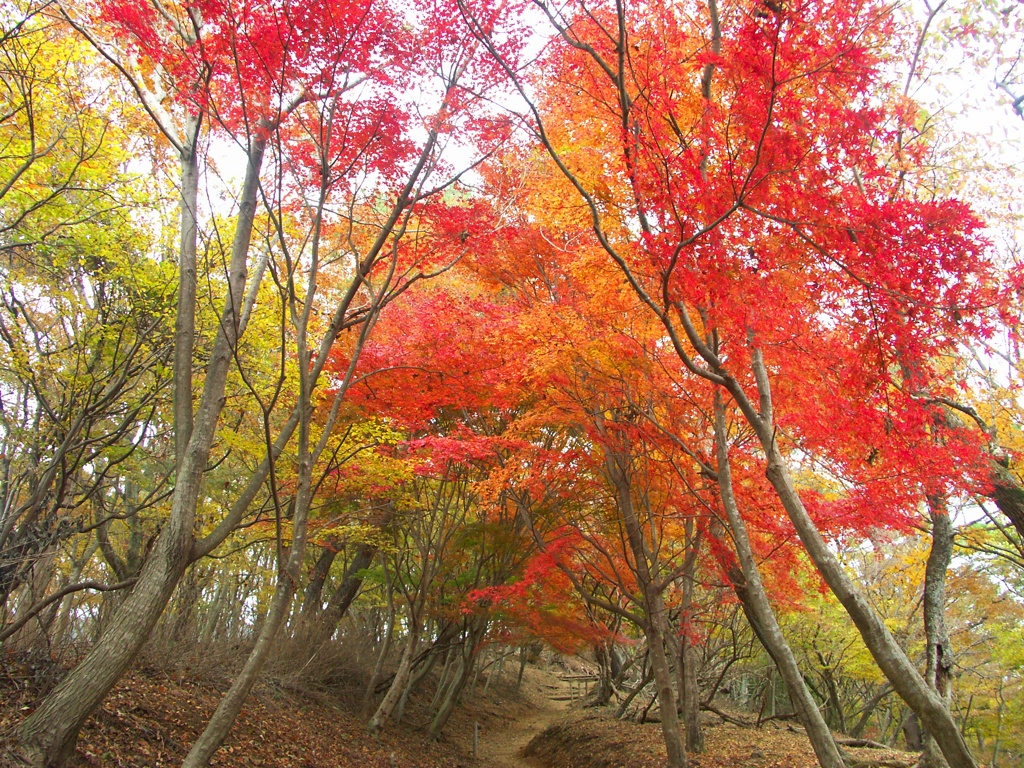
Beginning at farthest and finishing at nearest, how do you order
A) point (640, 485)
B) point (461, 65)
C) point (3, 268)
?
point (640, 485)
point (3, 268)
point (461, 65)

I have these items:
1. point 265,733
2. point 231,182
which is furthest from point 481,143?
point 265,733

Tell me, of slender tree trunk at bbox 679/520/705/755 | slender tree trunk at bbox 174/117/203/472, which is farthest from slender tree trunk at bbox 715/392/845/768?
slender tree trunk at bbox 174/117/203/472

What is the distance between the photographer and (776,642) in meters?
5.75

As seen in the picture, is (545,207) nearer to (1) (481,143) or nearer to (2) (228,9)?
(1) (481,143)

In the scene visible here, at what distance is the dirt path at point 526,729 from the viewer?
13688 millimetres

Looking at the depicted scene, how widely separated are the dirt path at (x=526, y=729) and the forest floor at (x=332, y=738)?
0.09 meters

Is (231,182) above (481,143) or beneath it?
above

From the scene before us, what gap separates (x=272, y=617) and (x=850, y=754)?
10.4m

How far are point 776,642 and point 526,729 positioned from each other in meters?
15.9

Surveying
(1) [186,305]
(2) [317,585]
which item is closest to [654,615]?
(1) [186,305]

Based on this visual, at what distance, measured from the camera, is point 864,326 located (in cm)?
506

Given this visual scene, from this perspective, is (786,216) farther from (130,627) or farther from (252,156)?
(130,627)

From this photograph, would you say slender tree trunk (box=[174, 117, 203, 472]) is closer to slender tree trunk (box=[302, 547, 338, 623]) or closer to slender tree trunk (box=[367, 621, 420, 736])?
slender tree trunk (box=[367, 621, 420, 736])

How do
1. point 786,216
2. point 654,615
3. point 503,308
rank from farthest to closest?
point 503,308 < point 654,615 < point 786,216
